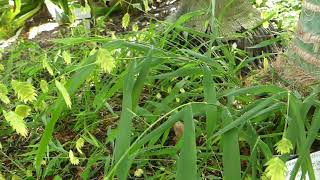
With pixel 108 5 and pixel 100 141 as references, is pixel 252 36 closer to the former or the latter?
pixel 100 141

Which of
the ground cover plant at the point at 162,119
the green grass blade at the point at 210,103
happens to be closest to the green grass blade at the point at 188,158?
the ground cover plant at the point at 162,119

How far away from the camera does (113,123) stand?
54.9 inches

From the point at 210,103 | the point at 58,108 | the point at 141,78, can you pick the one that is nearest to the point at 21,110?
the point at 58,108

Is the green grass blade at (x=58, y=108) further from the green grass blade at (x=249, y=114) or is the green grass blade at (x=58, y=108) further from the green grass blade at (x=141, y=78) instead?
the green grass blade at (x=249, y=114)

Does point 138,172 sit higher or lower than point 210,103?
lower

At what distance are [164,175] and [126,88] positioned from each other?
0.28m

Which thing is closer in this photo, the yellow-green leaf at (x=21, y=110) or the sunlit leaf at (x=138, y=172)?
the yellow-green leaf at (x=21, y=110)

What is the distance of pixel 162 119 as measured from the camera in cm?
122

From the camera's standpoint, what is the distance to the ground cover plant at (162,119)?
31.0 inches

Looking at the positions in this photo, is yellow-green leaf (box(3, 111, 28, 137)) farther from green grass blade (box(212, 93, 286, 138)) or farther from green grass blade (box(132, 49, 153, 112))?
green grass blade (box(212, 93, 286, 138))

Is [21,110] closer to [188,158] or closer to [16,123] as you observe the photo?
[16,123]

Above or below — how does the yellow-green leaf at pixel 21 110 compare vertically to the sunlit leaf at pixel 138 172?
above

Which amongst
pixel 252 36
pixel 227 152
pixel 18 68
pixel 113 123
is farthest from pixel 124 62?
pixel 227 152

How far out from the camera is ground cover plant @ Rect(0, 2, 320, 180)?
0.79 m
